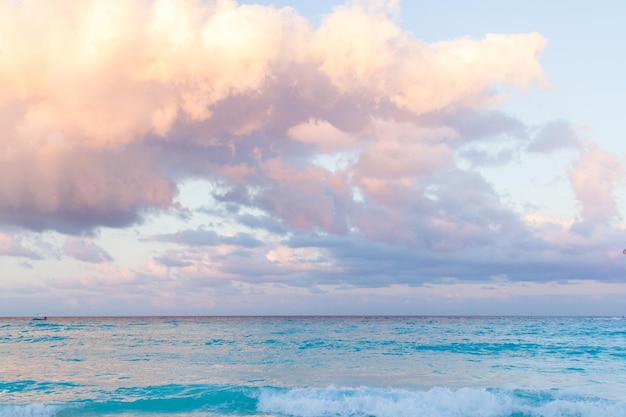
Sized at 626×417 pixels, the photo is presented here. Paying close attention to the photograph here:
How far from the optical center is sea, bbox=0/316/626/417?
23938 mm

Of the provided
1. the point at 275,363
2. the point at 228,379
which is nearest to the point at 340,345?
the point at 275,363

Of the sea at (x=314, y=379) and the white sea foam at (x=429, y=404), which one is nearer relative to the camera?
the white sea foam at (x=429, y=404)

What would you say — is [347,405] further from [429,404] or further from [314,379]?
[314,379]

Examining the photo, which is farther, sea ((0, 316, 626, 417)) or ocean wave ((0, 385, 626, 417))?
sea ((0, 316, 626, 417))

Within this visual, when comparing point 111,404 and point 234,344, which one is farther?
point 234,344

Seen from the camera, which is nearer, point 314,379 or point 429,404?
point 429,404

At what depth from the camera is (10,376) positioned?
33250 mm

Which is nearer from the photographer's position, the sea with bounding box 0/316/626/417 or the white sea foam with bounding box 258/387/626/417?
the white sea foam with bounding box 258/387/626/417

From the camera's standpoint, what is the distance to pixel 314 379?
104 ft

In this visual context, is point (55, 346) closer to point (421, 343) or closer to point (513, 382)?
point (421, 343)

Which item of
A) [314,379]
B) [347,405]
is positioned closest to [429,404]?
[347,405]

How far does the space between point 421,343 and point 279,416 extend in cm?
3472

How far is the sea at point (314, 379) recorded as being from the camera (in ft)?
78.5

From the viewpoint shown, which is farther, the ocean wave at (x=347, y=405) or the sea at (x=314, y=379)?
the sea at (x=314, y=379)
